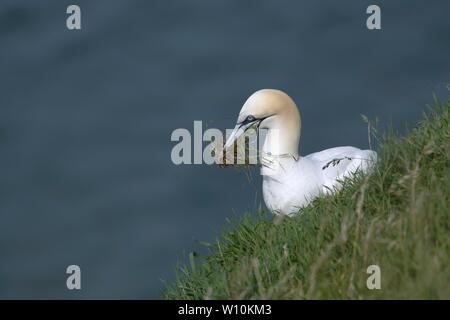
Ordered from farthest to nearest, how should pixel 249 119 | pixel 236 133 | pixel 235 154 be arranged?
1. pixel 249 119
2. pixel 236 133
3. pixel 235 154

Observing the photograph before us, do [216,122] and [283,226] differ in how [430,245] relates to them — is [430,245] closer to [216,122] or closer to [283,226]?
[283,226]

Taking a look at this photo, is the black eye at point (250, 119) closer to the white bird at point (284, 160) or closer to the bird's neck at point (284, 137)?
the white bird at point (284, 160)

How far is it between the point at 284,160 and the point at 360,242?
2631 mm

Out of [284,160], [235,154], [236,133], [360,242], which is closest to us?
[360,242]

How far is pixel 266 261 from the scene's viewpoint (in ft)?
18.5

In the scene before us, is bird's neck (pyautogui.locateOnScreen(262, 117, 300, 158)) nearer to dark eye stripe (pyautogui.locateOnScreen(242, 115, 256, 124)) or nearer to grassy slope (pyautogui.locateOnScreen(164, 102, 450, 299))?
dark eye stripe (pyautogui.locateOnScreen(242, 115, 256, 124))

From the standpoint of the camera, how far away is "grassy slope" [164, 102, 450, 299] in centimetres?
466

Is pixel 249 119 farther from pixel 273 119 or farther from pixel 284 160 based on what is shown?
pixel 284 160

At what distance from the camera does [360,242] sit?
5082 mm

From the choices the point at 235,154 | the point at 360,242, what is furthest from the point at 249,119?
the point at 360,242

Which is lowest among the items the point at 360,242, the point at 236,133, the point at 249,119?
the point at 360,242

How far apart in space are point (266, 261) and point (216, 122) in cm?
574

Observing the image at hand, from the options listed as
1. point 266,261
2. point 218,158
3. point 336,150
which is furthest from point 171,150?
point 266,261

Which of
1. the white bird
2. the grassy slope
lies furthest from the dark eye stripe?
the grassy slope
